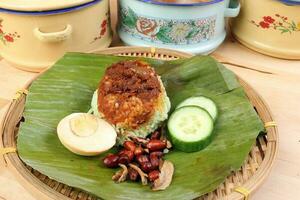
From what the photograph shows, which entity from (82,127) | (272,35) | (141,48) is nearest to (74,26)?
(141,48)

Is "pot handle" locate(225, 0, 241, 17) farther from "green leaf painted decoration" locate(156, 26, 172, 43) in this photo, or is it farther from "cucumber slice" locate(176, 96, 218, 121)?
"cucumber slice" locate(176, 96, 218, 121)

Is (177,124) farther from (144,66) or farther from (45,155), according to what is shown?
(45,155)

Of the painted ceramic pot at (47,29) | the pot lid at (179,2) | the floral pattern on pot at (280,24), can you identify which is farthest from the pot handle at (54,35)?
the floral pattern on pot at (280,24)

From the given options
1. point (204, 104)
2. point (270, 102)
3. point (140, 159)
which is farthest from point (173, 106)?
point (270, 102)

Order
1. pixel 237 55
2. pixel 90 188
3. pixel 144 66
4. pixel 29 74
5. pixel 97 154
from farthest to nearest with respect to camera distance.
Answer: pixel 237 55
pixel 29 74
pixel 144 66
pixel 97 154
pixel 90 188

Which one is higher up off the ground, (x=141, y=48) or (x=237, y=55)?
(x=141, y=48)

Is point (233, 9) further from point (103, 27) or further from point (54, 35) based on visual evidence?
point (54, 35)

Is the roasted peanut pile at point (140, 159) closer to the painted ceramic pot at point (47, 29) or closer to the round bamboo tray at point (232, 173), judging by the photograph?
the round bamboo tray at point (232, 173)
